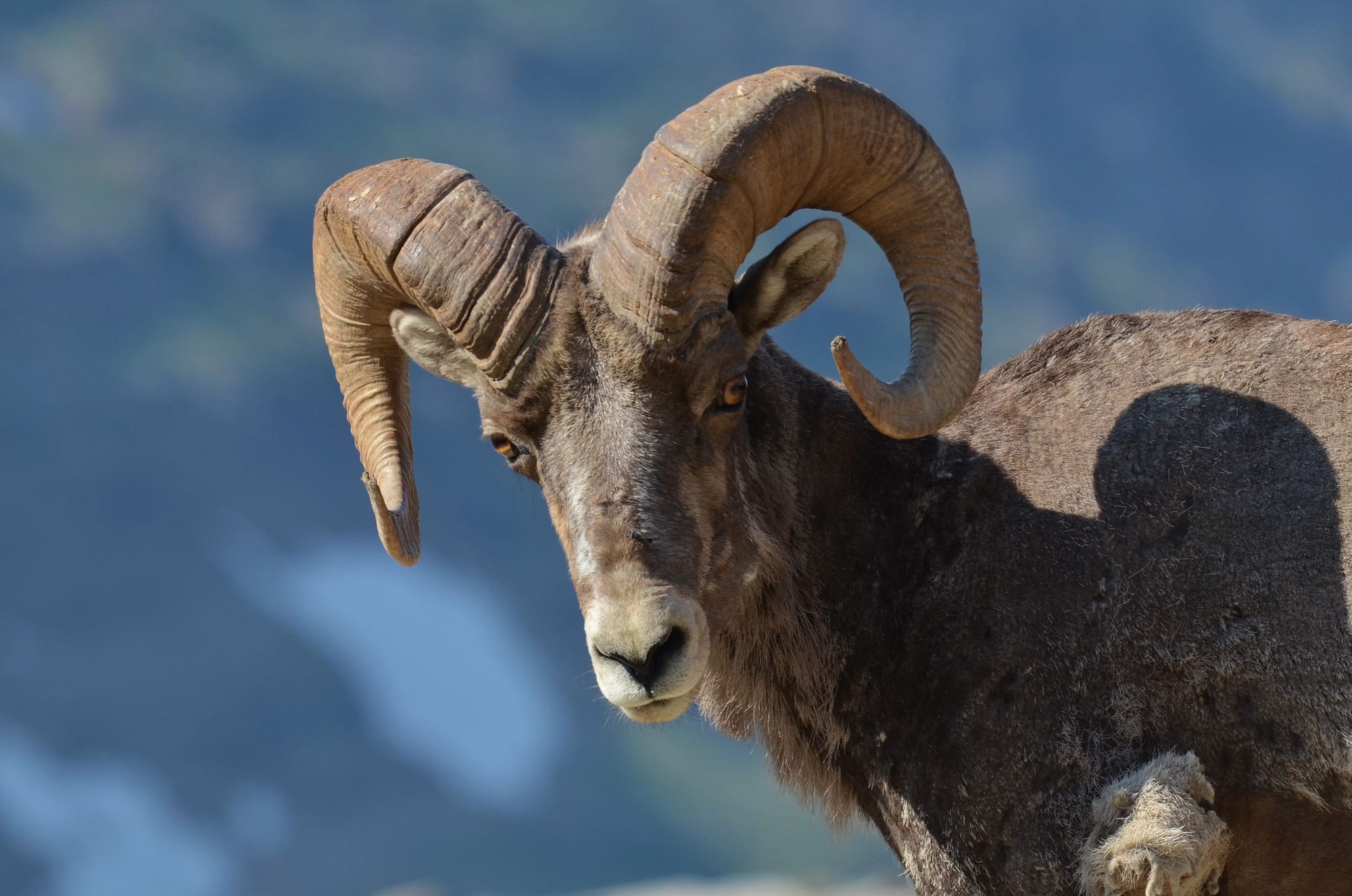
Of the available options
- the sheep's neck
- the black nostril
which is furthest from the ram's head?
the sheep's neck

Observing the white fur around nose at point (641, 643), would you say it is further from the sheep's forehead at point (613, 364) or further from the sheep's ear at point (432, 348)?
the sheep's ear at point (432, 348)

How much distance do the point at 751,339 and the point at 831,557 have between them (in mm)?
1316

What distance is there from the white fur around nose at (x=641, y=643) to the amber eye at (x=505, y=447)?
1.13 meters

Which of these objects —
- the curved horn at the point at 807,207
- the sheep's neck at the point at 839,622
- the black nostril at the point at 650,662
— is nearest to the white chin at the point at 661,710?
the black nostril at the point at 650,662

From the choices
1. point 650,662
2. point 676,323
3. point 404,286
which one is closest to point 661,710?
point 650,662

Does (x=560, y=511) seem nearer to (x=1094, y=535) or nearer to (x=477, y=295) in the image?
(x=477, y=295)

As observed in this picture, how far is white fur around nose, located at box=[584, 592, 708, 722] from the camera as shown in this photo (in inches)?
248

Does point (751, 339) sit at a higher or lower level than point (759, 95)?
lower

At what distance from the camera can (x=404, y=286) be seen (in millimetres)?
7488

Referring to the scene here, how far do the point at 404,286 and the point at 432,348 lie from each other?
0.40 meters

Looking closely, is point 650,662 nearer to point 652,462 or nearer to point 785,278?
point 652,462

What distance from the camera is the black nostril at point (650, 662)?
6.31m

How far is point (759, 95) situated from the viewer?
692cm

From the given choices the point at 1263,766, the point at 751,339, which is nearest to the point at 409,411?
the point at 751,339
